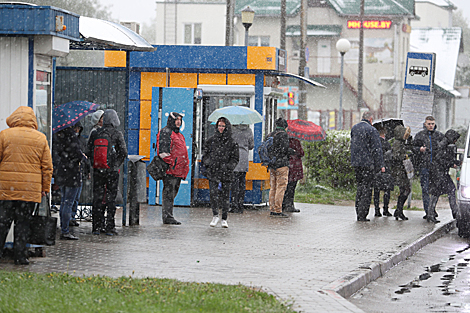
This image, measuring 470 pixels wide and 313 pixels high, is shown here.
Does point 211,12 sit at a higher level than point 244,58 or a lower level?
higher

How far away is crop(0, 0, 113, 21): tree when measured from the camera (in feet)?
136

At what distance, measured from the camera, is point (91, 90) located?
46.8 ft

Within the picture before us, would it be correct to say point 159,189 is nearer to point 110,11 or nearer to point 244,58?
point 244,58

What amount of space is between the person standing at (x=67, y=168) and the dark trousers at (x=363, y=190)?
18.8 ft

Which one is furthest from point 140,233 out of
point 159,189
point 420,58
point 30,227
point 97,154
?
point 420,58

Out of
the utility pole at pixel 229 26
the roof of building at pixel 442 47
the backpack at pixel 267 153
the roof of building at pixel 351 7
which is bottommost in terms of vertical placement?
the backpack at pixel 267 153

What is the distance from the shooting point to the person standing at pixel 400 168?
46.8 feet

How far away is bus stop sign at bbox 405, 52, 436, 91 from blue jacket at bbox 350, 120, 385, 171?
12.9ft

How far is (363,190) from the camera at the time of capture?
45.1ft

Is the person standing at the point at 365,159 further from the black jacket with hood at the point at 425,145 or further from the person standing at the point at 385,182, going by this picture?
the black jacket with hood at the point at 425,145

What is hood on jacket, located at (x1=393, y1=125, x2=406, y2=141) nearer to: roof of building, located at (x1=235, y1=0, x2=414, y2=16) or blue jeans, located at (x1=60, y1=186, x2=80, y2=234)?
blue jeans, located at (x1=60, y1=186, x2=80, y2=234)

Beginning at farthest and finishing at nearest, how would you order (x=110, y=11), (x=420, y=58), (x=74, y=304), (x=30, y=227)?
(x=110, y=11), (x=420, y=58), (x=30, y=227), (x=74, y=304)

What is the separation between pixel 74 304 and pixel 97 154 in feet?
16.2

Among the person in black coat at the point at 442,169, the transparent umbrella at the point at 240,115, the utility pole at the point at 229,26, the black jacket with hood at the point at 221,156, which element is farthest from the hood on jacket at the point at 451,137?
the utility pole at the point at 229,26
